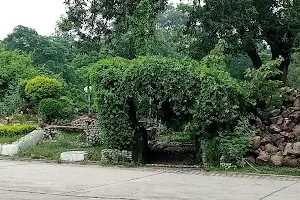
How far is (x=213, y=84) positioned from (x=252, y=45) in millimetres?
7606

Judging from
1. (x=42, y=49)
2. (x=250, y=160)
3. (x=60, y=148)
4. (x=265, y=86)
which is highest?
(x=42, y=49)

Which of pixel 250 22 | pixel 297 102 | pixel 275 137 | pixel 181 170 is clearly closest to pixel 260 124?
pixel 275 137

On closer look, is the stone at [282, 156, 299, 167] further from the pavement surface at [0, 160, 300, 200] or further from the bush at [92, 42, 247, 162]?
the bush at [92, 42, 247, 162]

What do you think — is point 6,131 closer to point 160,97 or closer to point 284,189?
point 160,97

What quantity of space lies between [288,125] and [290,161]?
1.83 meters

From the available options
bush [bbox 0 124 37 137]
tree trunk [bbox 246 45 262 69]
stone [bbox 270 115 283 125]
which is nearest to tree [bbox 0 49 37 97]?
bush [bbox 0 124 37 137]

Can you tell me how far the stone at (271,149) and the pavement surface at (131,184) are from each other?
1962mm

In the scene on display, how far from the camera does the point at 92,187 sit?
1018 centimetres

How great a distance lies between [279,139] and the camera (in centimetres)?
1491

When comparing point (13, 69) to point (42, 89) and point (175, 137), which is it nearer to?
point (42, 89)

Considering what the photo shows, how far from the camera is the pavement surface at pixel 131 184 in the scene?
30.1ft

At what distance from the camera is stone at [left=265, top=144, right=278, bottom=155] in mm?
14406

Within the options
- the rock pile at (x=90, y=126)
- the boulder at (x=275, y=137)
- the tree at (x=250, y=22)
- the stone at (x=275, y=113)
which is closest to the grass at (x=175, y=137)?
the rock pile at (x=90, y=126)

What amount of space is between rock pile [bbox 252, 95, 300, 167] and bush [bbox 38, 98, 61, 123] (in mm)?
9158
